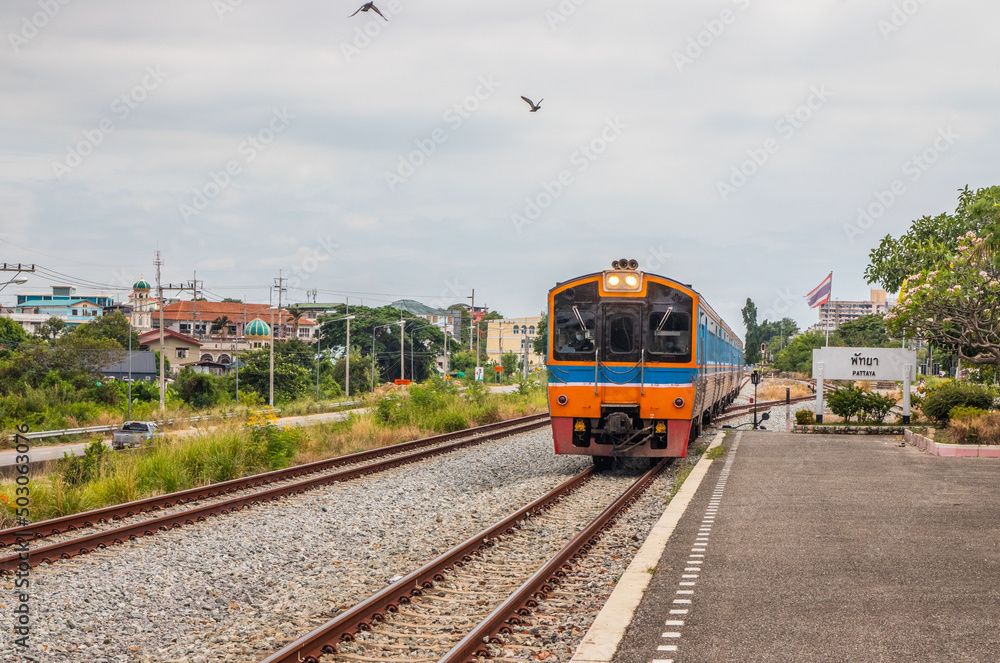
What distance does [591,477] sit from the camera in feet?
51.7

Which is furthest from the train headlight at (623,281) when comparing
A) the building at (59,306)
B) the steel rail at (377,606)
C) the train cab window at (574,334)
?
the building at (59,306)

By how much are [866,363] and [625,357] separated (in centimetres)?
1189

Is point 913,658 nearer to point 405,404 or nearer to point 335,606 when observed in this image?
point 335,606

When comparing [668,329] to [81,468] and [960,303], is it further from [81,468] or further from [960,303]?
[81,468]

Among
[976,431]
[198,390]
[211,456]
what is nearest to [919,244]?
[976,431]

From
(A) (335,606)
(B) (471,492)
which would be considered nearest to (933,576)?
(A) (335,606)

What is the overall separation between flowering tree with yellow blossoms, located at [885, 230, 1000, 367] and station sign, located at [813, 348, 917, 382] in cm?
86

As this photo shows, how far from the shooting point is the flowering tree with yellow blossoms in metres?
20.0

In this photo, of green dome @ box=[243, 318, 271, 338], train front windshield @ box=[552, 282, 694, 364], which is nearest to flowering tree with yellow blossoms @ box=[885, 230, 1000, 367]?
train front windshield @ box=[552, 282, 694, 364]

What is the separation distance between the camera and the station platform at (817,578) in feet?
19.4

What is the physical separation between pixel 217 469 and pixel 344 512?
3.96 meters

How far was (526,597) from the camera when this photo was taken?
736cm

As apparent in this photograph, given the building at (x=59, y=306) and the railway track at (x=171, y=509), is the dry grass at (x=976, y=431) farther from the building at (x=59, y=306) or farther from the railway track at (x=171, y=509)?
the building at (x=59, y=306)

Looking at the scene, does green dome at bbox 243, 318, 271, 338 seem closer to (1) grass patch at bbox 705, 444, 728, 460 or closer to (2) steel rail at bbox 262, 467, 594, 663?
(1) grass patch at bbox 705, 444, 728, 460
